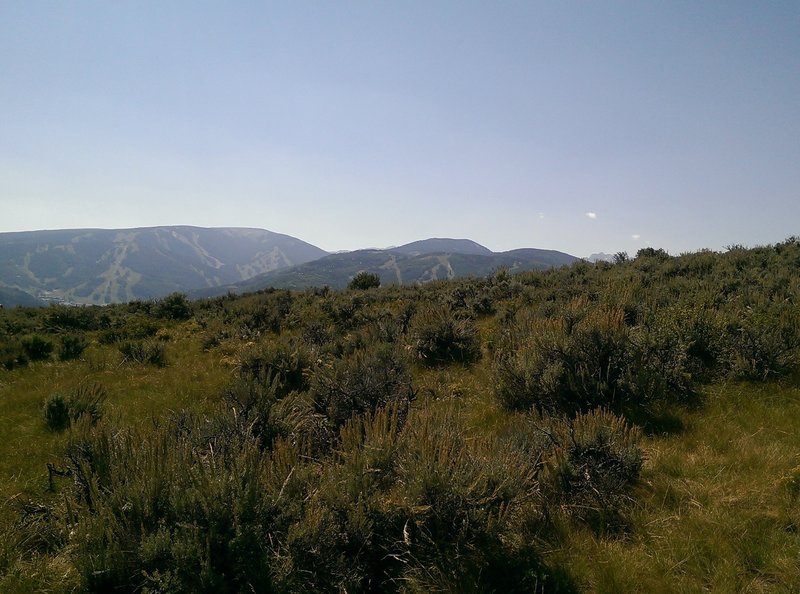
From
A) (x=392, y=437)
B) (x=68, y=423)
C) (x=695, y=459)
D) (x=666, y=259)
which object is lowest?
(x=68, y=423)

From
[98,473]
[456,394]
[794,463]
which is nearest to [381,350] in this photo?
[456,394]

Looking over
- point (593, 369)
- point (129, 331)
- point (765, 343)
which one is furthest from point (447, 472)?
point (129, 331)

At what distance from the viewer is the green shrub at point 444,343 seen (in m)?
8.13

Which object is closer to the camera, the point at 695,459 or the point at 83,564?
the point at 83,564

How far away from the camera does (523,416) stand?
4719mm

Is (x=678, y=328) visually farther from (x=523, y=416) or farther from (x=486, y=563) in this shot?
(x=486, y=563)

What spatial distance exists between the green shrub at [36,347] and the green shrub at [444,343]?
9.12m

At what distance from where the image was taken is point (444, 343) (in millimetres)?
8383

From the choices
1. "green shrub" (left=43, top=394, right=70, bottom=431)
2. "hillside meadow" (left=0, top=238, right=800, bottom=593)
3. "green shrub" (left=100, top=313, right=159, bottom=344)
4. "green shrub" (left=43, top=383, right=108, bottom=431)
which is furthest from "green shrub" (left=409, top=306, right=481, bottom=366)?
"green shrub" (left=100, top=313, right=159, bottom=344)

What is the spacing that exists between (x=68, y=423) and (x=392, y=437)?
5.12 metres

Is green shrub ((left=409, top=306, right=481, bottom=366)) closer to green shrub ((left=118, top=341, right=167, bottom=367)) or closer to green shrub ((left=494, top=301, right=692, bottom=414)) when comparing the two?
green shrub ((left=494, top=301, right=692, bottom=414))

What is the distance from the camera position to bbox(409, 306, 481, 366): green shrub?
8133mm

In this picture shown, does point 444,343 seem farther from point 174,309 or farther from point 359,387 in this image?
point 174,309

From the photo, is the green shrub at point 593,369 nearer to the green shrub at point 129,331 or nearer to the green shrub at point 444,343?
the green shrub at point 444,343
